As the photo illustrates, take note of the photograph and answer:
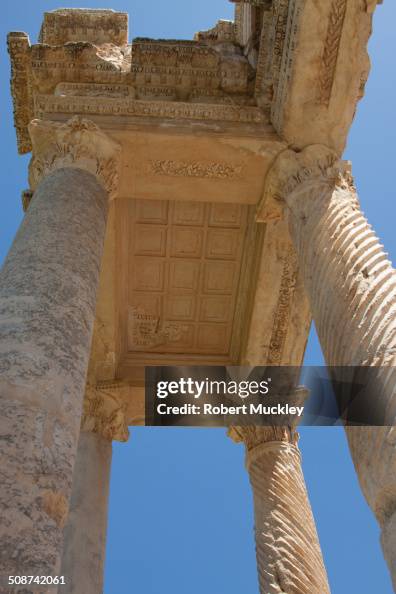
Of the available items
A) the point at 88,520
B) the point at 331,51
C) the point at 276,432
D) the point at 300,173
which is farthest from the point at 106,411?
the point at 331,51

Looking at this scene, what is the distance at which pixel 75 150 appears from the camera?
309 inches

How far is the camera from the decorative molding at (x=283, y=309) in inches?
408

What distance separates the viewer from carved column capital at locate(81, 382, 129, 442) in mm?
10148

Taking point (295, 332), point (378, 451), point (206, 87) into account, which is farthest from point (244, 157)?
point (378, 451)

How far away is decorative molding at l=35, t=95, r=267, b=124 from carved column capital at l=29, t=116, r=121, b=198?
64 cm

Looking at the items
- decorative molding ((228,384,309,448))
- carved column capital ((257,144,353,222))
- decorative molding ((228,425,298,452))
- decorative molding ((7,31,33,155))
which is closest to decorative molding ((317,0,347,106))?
carved column capital ((257,144,353,222))

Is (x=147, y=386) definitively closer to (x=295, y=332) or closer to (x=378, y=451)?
(x=295, y=332)

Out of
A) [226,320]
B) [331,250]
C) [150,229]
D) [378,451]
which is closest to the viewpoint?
[378,451]

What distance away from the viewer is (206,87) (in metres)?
9.85

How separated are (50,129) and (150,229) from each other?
2939 millimetres

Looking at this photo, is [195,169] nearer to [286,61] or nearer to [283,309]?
[286,61]

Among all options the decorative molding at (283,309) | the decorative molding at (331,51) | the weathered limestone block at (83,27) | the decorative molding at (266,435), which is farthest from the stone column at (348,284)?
the weathered limestone block at (83,27)

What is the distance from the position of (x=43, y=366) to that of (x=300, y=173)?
5.07m

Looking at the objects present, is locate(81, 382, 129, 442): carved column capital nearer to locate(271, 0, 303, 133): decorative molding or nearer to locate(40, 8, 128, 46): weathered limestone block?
locate(271, 0, 303, 133): decorative molding
